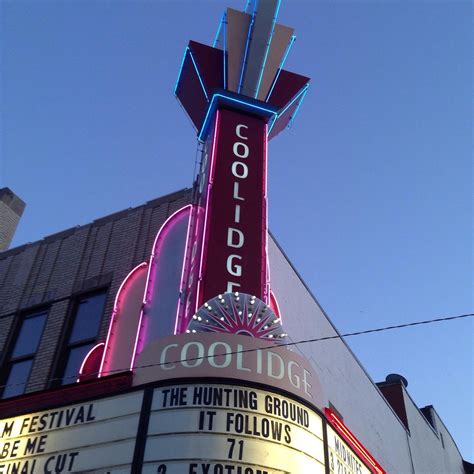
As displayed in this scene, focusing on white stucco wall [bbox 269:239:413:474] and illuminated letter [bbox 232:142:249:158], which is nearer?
illuminated letter [bbox 232:142:249:158]

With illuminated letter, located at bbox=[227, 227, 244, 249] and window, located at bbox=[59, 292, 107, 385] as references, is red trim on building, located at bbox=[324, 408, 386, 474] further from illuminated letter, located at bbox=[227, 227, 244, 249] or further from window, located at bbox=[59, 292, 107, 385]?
window, located at bbox=[59, 292, 107, 385]

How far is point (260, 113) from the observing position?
520 inches

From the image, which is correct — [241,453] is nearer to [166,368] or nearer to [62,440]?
[166,368]

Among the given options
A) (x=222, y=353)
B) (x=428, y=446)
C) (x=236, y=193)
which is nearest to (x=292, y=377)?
(x=222, y=353)

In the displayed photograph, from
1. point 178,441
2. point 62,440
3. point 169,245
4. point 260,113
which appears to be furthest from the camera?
point 260,113

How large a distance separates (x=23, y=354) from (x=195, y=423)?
671 cm

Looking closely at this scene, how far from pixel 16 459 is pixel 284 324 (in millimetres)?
6444

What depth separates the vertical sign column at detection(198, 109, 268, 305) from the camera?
1040cm

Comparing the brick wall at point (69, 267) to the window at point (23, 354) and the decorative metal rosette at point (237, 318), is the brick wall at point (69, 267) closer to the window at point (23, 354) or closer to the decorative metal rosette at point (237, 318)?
the window at point (23, 354)

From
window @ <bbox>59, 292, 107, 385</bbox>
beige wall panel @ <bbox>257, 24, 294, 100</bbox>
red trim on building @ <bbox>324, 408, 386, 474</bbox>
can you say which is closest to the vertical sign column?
beige wall panel @ <bbox>257, 24, 294, 100</bbox>

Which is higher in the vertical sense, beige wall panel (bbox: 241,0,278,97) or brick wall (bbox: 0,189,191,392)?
beige wall panel (bbox: 241,0,278,97)

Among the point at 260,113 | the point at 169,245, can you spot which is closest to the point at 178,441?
the point at 169,245

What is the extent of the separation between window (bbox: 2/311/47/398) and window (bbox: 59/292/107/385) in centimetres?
86

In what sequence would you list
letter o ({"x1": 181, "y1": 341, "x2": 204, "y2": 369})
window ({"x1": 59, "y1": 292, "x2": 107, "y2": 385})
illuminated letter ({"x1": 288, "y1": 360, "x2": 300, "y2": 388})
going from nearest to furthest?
letter o ({"x1": 181, "y1": 341, "x2": 204, "y2": 369}), illuminated letter ({"x1": 288, "y1": 360, "x2": 300, "y2": 388}), window ({"x1": 59, "y1": 292, "x2": 107, "y2": 385})
